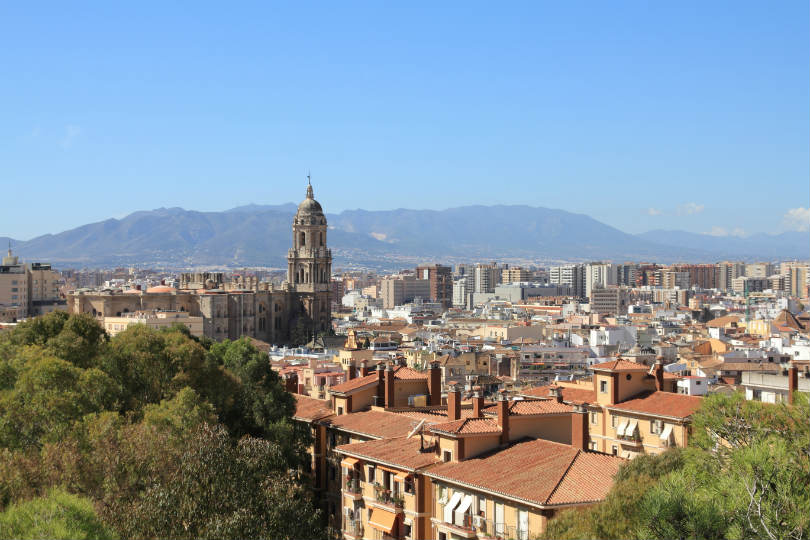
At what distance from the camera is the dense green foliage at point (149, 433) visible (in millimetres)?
18938

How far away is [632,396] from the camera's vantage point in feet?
105

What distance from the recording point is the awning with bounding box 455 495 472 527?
2280 cm

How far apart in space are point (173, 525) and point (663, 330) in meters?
95.3

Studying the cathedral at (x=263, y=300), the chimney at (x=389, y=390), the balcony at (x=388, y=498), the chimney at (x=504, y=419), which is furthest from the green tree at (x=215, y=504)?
the cathedral at (x=263, y=300)

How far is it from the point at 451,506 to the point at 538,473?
1.90 m

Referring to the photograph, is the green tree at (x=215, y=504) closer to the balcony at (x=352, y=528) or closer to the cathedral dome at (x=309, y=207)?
the balcony at (x=352, y=528)

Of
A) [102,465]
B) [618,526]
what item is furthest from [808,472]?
[102,465]

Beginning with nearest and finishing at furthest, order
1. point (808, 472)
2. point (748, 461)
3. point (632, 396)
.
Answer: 1. point (748, 461)
2. point (808, 472)
3. point (632, 396)

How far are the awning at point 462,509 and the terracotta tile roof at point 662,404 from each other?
8016 millimetres

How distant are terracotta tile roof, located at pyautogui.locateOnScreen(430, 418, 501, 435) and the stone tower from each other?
82348 mm

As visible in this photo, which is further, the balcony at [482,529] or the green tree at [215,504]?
the balcony at [482,529]

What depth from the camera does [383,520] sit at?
83.7ft

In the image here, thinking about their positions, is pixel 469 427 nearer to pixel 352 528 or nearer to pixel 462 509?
pixel 462 509

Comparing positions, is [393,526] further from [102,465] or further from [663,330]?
[663,330]
